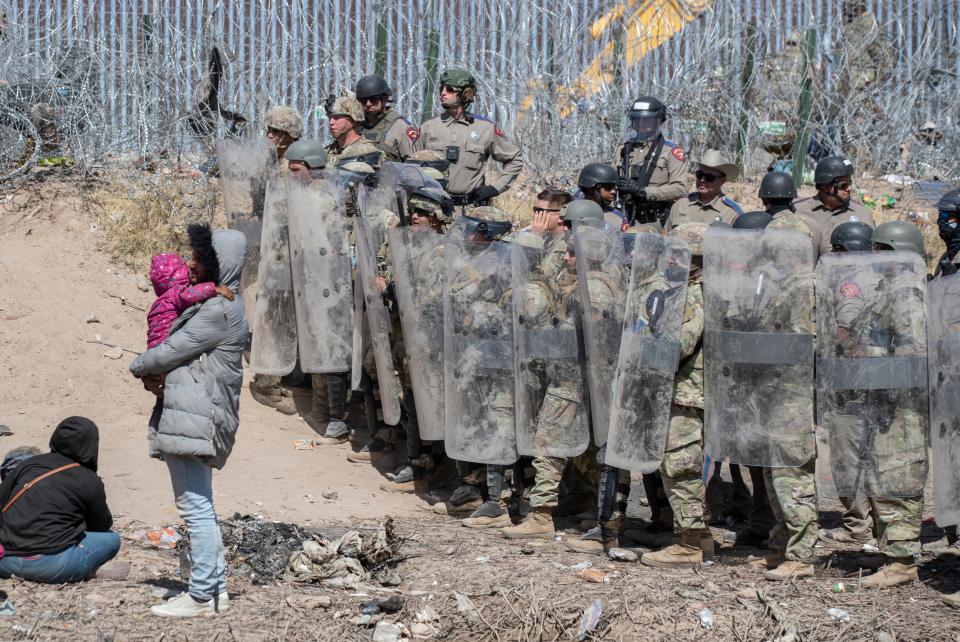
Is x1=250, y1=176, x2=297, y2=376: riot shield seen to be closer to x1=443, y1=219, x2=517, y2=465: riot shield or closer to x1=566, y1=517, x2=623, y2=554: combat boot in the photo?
x1=443, y1=219, x2=517, y2=465: riot shield

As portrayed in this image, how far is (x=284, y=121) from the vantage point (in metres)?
8.48

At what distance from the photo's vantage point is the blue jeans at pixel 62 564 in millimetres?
5270

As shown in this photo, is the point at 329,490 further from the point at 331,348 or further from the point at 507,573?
the point at 507,573

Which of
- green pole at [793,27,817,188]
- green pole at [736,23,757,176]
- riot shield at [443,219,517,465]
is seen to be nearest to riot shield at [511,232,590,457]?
riot shield at [443,219,517,465]

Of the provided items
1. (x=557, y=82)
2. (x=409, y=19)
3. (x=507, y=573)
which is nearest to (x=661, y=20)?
(x=557, y=82)

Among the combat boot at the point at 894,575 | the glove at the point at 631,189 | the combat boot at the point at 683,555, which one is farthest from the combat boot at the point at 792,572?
the glove at the point at 631,189

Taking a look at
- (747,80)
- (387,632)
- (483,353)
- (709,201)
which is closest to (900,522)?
(483,353)

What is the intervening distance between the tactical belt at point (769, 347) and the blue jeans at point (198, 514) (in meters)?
2.41

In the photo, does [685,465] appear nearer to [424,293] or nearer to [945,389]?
[945,389]

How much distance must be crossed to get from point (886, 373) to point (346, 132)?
14.0 ft

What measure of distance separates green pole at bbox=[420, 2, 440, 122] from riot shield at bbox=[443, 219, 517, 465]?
452cm

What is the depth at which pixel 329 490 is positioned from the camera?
7148 millimetres

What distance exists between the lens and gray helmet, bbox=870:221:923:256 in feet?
19.7

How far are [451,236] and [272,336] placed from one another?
70.6 inches
